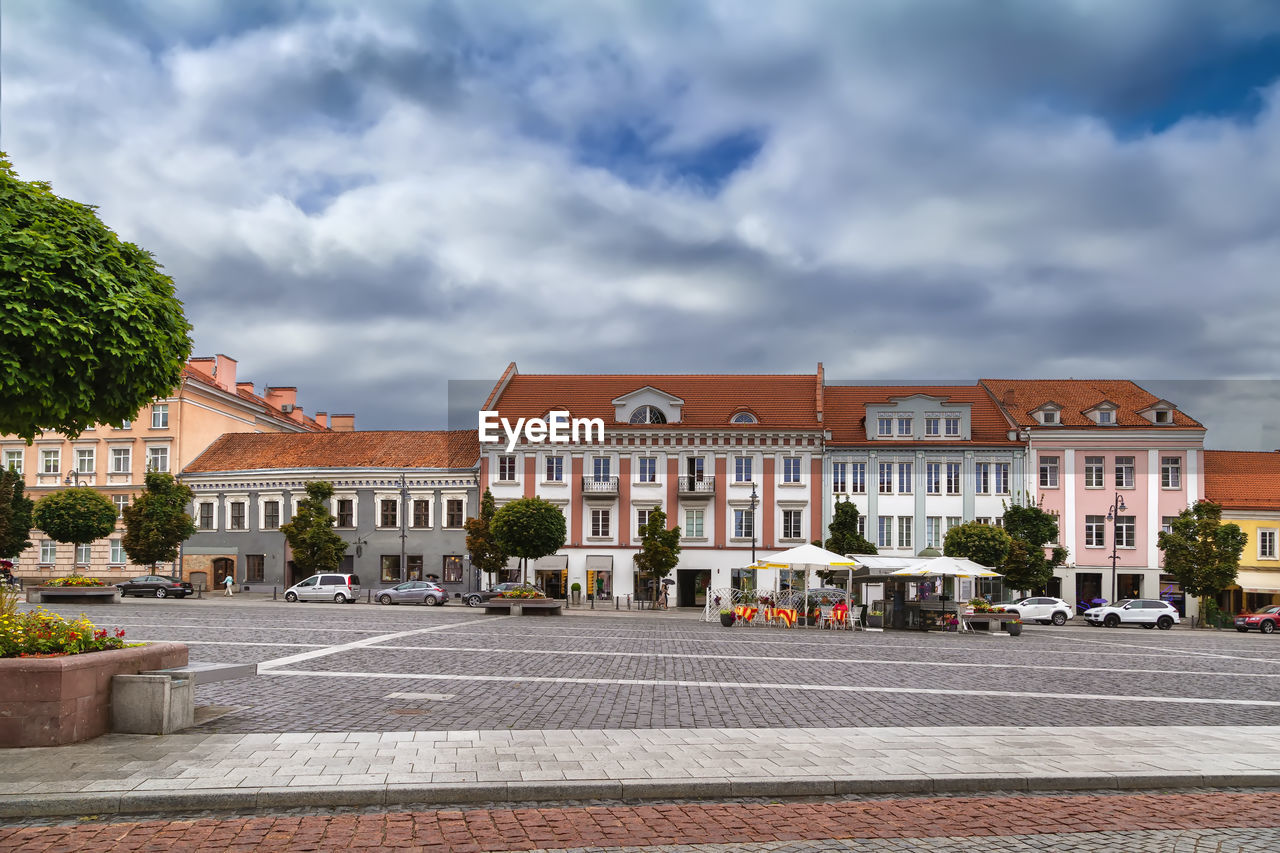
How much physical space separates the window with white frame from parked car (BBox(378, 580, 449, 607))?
57.3 ft

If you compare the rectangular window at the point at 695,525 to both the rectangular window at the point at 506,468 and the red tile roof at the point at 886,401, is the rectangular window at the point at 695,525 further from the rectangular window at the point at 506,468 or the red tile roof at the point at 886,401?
the rectangular window at the point at 506,468

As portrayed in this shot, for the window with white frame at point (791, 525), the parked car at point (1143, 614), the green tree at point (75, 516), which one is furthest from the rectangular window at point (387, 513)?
the parked car at point (1143, 614)

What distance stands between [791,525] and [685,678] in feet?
123

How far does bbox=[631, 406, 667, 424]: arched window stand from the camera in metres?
54.7

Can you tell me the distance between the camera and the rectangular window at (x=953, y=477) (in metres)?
53.3

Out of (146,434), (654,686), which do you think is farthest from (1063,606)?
(146,434)

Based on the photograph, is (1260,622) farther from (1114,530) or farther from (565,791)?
(565,791)

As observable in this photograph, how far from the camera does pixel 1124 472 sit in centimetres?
5297

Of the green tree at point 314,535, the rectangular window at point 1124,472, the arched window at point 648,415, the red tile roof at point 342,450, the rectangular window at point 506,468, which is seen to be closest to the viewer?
the green tree at point 314,535

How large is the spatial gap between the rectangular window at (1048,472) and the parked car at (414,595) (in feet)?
99.8

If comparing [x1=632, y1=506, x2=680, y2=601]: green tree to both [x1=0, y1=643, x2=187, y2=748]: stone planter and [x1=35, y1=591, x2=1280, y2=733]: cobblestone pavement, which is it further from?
[x1=0, y1=643, x2=187, y2=748]: stone planter

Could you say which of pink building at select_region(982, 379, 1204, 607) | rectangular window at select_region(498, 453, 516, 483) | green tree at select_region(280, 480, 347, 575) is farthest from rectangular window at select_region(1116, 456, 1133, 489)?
green tree at select_region(280, 480, 347, 575)

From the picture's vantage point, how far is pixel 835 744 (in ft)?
34.5

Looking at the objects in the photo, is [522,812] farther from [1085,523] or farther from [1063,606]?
[1085,523]
